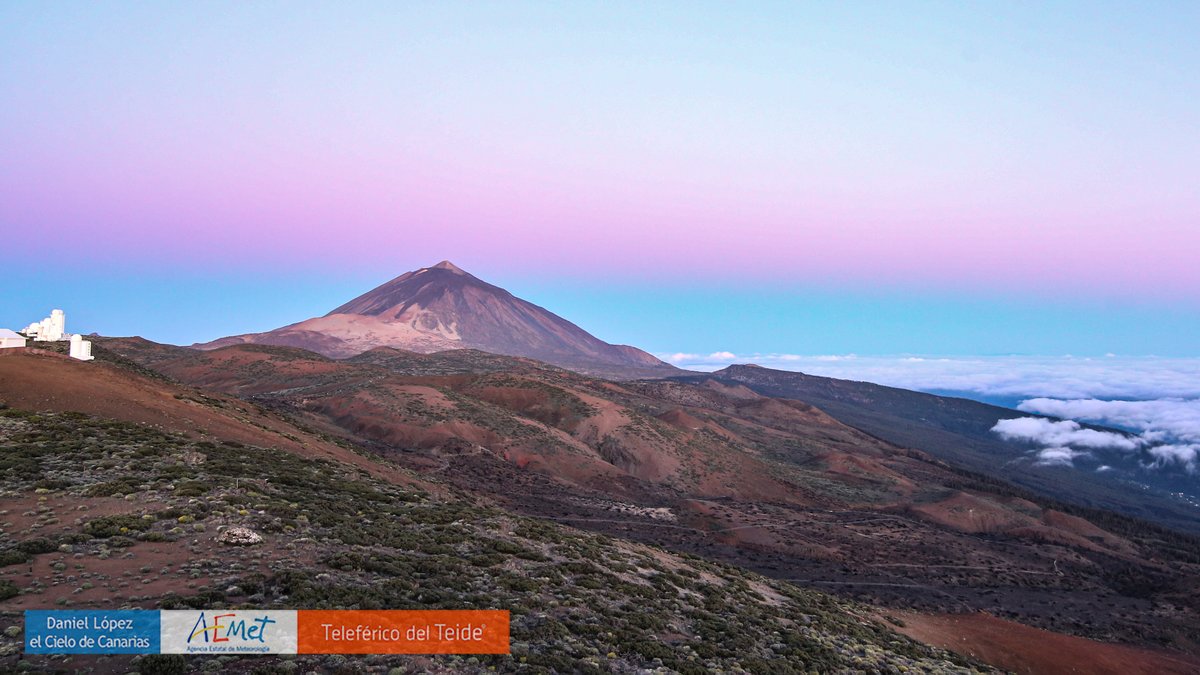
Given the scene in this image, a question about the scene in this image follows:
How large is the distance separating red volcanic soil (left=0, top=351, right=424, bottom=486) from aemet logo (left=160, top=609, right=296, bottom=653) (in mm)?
16681

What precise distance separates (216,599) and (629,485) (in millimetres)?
42769

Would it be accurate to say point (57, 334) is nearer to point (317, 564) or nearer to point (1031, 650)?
point (317, 564)

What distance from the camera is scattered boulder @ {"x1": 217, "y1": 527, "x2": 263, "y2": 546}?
13.4m

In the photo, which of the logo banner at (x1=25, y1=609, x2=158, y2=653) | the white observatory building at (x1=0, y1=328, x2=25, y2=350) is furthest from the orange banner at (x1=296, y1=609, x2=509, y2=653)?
the white observatory building at (x1=0, y1=328, x2=25, y2=350)

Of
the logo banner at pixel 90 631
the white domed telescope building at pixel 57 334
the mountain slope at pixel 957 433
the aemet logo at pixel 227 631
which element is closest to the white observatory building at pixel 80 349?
the white domed telescope building at pixel 57 334

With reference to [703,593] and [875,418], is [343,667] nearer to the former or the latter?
[703,593]

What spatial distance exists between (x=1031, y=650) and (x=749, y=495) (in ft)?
108

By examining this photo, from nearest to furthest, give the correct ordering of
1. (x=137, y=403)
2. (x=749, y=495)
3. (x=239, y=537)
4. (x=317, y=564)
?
(x=317, y=564) < (x=239, y=537) < (x=137, y=403) < (x=749, y=495)

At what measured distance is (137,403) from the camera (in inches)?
986

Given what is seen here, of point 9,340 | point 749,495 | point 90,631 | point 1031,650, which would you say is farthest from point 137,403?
point 749,495

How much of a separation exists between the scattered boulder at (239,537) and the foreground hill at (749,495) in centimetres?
2346

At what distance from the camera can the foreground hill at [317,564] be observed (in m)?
10.7

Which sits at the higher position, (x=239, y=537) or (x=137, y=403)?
(x=137, y=403)

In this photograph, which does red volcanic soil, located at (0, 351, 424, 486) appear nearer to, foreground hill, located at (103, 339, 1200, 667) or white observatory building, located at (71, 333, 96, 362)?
white observatory building, located at (71, 333, 96, 362)
